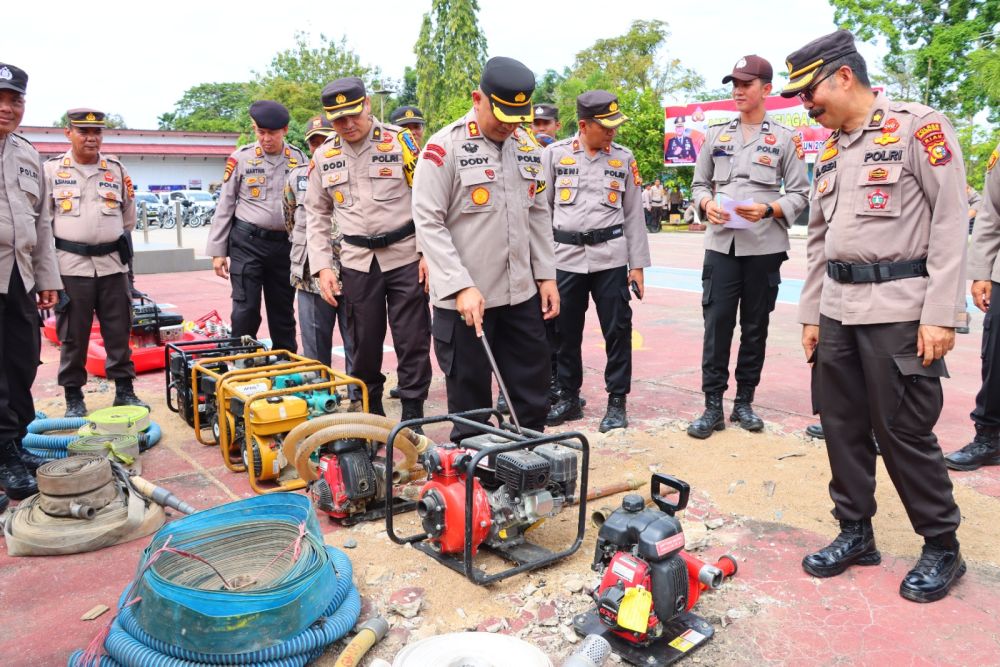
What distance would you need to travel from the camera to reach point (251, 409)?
159 inches

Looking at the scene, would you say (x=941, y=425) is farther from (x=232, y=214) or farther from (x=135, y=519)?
(x=232, y=214)

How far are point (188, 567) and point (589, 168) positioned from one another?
3316 mm

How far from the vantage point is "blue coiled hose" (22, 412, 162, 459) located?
176 inches

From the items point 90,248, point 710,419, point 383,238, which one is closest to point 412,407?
point 383,238

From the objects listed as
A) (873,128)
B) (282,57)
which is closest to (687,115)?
(873,128)

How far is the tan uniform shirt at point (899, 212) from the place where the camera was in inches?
111

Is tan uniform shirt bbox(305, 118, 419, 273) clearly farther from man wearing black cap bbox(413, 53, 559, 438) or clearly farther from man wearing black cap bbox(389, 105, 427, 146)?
man wearing black cap bbox(389, 105, 427, 146)

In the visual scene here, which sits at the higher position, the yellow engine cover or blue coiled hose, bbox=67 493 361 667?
the yellow engine cover

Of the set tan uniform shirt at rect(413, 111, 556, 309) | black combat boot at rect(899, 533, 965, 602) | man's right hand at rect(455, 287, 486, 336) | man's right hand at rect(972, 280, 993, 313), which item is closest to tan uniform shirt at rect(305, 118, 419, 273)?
tan uniform shirt at rect(413, 111, 556, 309)

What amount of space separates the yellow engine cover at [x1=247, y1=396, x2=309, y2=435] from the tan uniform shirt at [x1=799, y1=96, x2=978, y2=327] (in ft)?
8.65

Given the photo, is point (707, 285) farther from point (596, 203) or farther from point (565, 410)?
point (565, 410)

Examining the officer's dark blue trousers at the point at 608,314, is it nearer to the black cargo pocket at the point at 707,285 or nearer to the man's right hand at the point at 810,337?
the black cargo pocket at the point at 707,285

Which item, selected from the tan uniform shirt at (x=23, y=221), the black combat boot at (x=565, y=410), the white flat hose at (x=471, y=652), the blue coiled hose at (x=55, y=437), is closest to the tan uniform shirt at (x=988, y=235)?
the black combat boot at (x=565, y=410)

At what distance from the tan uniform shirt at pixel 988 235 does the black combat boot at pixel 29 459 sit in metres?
5.34
